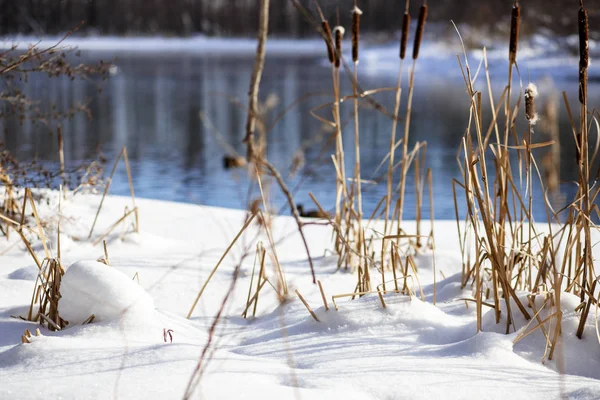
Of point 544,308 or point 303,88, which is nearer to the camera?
point 544,308

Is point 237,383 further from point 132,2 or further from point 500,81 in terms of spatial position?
point 132,2

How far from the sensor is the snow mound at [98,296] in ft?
4.05

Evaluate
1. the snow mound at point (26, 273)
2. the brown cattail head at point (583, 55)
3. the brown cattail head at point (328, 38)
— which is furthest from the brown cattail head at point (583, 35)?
the snow mound at point (26, 273)

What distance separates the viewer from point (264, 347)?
122cm

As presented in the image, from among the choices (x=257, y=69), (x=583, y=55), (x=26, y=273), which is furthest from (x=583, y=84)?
(x=26, y=273)

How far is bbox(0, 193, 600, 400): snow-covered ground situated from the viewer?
968mm

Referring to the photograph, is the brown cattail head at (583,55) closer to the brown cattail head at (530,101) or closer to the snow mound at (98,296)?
the brown cattail head at (530,101)

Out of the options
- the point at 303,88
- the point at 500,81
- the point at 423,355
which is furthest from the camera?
the point at 500,81

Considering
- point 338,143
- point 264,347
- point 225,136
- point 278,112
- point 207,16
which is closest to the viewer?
point 264,347

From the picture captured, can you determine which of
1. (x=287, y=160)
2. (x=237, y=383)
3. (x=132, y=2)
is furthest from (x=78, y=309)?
(x=132, y=2)

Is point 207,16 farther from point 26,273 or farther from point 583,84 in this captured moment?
point 583,84

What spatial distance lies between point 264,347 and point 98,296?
0.96ft

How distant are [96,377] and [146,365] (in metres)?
0.07

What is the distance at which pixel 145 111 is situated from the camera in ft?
33.0
